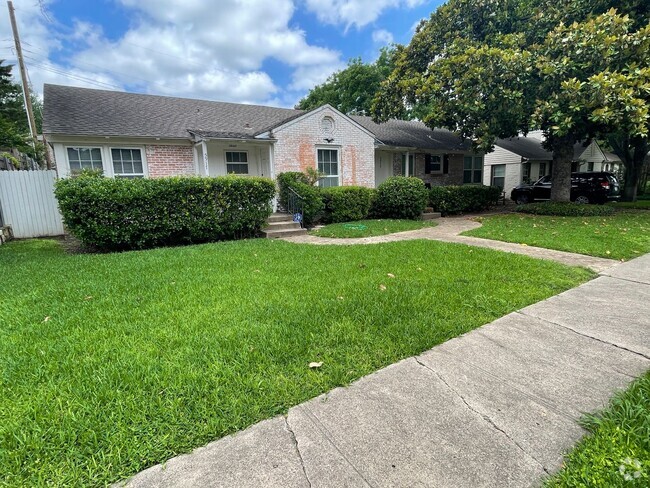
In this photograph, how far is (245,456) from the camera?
5.98 feet

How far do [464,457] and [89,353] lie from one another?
2879mm

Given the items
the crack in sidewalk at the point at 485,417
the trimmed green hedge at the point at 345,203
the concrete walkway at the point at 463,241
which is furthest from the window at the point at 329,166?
the crack in sidewalk at the point at 485,417

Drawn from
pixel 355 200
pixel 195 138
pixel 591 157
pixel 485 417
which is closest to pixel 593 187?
pixel 355 200

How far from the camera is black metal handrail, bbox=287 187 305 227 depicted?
10.9 meters

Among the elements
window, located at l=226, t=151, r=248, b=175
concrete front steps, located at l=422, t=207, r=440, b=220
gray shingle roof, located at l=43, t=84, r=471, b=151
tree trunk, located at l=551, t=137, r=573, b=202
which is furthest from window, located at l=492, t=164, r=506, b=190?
window, located at l=226, t=151, r=248, b=175

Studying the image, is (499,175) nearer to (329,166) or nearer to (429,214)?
(429,214)

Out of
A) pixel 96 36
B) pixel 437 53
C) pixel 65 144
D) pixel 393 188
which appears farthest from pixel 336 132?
pixel 96 36

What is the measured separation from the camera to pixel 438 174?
753 inches

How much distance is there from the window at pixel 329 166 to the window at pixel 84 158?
7631 millimetres

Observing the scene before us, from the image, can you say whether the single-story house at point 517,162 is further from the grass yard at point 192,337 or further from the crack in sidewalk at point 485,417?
the crack in sidewalk at point 485,417

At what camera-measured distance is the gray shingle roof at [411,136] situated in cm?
1730

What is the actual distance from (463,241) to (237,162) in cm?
903

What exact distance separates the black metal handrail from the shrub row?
92 mm

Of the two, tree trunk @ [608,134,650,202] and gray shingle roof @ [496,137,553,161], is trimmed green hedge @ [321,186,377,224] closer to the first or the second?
gray shingle roof @ [496,137,553,161]
